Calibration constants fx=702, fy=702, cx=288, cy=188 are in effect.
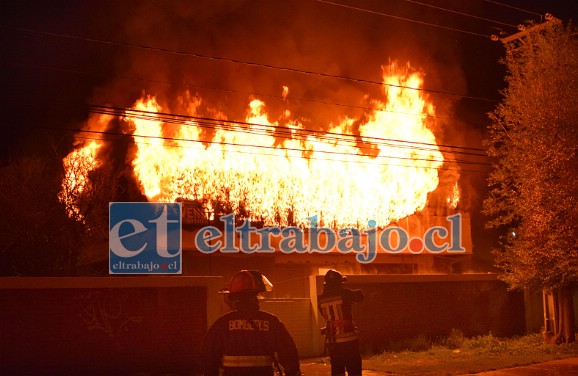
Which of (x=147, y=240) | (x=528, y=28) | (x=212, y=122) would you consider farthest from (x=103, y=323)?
(x=528, y=28)

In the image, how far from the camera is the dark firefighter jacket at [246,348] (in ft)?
18.0

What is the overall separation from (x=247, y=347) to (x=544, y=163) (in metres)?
15.0

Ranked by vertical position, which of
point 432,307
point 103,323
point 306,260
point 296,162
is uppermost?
point 296,162

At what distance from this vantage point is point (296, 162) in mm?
25906

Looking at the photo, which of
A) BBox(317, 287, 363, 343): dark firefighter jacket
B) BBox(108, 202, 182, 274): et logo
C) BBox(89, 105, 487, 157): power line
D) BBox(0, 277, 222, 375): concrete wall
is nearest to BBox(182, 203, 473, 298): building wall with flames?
BBox(108, 202, 182, 274): et logo

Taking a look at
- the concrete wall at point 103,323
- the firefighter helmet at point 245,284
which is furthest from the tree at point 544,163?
the firefighter helmet at point 245,284

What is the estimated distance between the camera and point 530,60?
19.3m

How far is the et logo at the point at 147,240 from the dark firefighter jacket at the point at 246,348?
64.3 feet

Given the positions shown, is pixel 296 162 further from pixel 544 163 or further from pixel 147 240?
pixel 544 163

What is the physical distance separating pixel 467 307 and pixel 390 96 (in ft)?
25.7

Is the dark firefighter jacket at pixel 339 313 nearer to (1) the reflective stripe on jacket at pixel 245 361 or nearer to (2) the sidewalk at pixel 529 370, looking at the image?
(1) the reflective stripe on jacket at pixel 245 361

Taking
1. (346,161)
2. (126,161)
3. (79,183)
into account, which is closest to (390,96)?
(346,161)

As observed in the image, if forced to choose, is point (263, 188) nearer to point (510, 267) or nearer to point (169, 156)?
point (169, 156)

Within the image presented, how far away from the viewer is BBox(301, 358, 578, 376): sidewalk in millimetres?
13951
